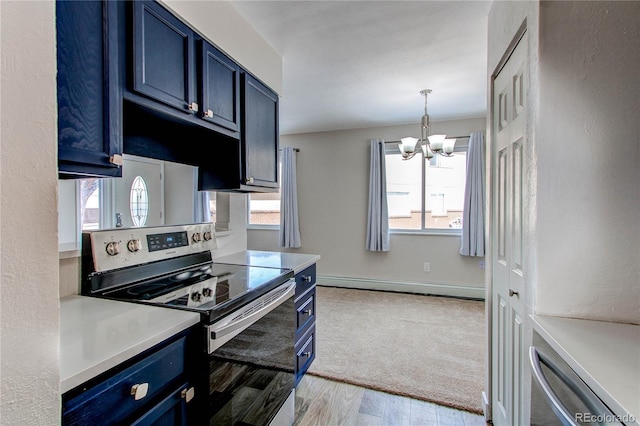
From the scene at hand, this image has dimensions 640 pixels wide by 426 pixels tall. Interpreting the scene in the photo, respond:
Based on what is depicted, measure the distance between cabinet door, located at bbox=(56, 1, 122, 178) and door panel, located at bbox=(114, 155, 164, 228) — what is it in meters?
0.36

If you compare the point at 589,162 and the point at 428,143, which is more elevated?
the point at 428,143

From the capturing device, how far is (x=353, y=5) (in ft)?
5.94

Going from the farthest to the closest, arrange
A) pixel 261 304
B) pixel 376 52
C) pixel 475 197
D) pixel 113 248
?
pixel 475 197, pixel 376 52, pixel 261 304, pixel 113 248

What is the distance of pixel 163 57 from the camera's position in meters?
1.36

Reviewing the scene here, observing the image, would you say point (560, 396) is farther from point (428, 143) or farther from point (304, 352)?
point (428, 143)

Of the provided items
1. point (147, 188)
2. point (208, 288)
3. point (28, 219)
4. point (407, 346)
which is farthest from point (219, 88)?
point (407, 346)

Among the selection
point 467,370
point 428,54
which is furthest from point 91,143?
point 467,370

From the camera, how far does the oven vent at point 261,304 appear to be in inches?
49.5

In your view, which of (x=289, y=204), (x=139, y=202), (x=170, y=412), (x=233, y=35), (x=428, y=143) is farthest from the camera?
(x=289, y=204)

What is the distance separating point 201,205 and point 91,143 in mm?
1067

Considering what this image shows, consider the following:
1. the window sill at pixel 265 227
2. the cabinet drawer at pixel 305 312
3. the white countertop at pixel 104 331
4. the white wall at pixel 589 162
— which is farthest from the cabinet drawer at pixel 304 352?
the window sill at pixel 265 227

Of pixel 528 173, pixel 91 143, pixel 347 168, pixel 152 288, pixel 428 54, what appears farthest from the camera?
pixel 347 168

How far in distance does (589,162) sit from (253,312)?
1406 mm

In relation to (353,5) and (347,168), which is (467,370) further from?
(347,168)
